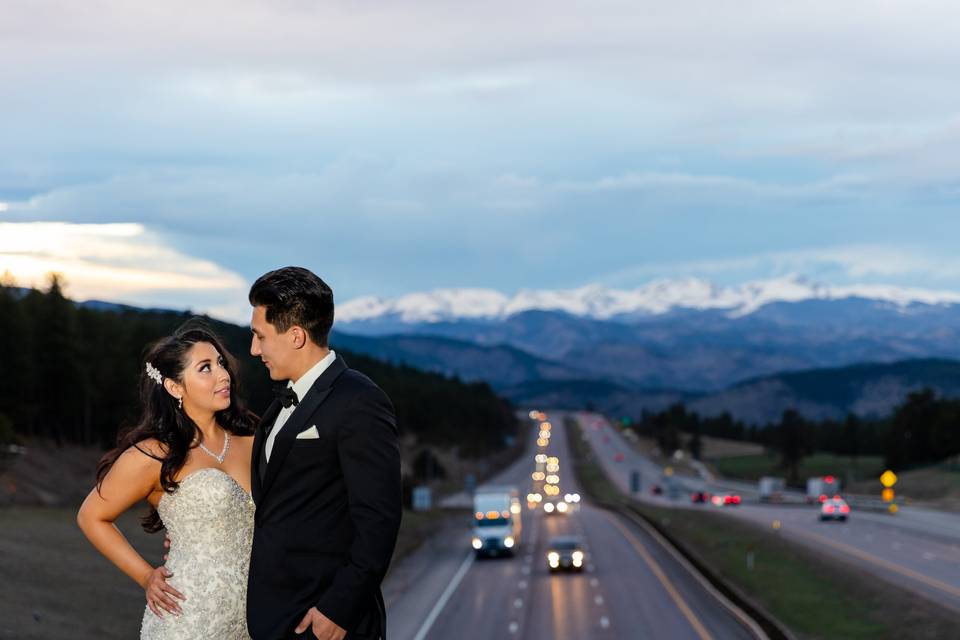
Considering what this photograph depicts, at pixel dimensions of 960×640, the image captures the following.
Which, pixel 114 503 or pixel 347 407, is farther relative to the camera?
pixel 114 503

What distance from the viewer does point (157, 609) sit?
279 inches

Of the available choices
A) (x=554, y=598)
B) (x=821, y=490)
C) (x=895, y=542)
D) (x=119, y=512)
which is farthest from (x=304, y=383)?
(x=821, y=490)

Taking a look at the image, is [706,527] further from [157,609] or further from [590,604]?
[157,609]

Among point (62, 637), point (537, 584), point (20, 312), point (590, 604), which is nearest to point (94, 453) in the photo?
point (20, 312)

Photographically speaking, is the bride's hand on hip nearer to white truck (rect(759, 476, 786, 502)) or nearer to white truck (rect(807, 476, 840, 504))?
white truck (rect(807, 476, 840, 504))

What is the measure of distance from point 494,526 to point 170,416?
60707 mm

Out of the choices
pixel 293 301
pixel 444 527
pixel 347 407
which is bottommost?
pixel 444 527

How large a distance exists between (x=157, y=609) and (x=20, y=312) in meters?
110

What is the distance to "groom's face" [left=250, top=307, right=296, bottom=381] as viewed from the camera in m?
6.41

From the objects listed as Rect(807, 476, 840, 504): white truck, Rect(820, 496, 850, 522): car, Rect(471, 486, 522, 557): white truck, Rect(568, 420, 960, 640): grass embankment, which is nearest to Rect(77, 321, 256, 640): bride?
Rect(568, 420, 960, 640): grass embankment

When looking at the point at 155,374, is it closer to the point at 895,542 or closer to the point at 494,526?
the point at 494,526

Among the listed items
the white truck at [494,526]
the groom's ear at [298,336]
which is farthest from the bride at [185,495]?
the white truck at [494,526]

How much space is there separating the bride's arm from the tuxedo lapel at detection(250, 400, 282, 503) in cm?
82

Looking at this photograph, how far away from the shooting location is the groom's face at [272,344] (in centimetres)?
641
